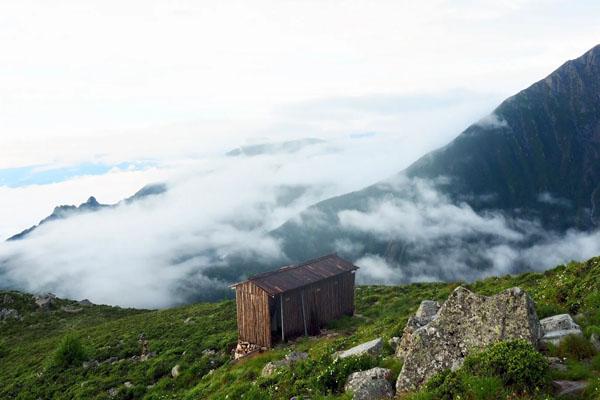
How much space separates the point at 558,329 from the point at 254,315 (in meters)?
27.8

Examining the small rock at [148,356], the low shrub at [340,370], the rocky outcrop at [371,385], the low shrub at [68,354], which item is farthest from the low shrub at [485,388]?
the low shrub at [68,354]

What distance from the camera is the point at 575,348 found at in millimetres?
14562

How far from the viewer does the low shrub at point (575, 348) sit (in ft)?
46.9

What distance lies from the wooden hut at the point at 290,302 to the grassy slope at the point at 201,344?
1.68m

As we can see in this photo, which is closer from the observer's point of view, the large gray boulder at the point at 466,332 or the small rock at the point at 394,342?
the large gray boulder at the point at 466,332

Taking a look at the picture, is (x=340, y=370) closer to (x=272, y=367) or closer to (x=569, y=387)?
(x=272, y=367)

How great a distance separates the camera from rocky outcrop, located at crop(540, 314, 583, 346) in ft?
50.2

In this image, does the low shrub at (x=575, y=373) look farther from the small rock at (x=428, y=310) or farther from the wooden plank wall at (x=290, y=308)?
the wooden plank wall at (x=290, y=308)

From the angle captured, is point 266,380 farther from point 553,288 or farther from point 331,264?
point 331,264

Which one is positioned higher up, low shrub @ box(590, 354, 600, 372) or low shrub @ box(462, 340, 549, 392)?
low shrub @ box(462, 340, 549, 392)

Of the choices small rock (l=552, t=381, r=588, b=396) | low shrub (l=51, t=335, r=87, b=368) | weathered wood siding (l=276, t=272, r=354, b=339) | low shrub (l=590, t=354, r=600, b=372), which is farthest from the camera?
weathered wood siding (l=276, t=272, r=354, b=339)

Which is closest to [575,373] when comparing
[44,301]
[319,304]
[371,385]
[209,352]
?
[371,385]

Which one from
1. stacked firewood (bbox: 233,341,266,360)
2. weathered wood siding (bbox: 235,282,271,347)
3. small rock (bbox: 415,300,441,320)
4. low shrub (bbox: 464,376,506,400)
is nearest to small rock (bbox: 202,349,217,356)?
stacked firewood (bbox: 233,341,266,360)

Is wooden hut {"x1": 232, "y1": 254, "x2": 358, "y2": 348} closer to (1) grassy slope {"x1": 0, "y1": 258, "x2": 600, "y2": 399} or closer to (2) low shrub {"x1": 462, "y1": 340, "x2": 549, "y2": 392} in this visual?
(1) grassy slope {"x1": 0, "y1": 258, "x2": 600, "y2": 399}
